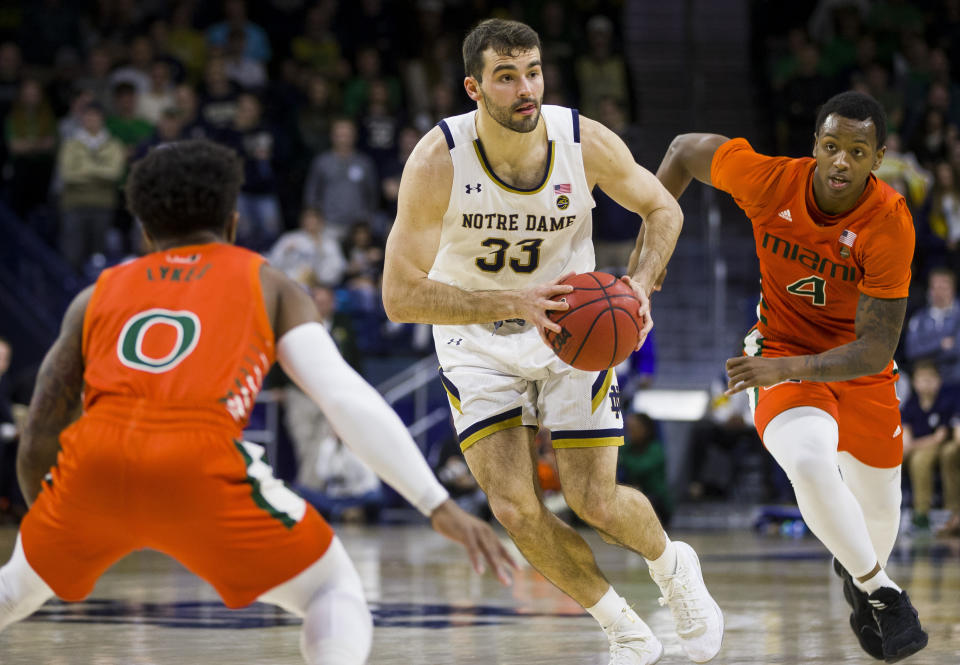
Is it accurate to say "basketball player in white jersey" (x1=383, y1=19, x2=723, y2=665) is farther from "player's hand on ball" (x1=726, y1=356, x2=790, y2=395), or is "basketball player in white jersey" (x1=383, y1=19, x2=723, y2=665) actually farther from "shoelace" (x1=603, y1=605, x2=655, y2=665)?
"player's hand on ball" (x1=726, y1=356, x2=790, y2=395)

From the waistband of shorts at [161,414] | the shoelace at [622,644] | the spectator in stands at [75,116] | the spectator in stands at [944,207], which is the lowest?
the shoelace at [622,644]

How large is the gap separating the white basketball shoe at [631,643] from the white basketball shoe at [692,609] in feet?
0.43

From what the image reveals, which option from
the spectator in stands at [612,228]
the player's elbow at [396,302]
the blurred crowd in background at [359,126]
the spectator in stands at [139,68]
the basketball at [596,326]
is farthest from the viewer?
the spectator in stands at [139,68]

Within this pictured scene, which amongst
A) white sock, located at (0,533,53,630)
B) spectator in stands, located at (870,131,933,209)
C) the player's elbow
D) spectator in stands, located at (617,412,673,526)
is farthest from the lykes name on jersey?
spectator in stands, located at (870,131,933,209)

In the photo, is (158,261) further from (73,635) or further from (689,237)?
(689,237)

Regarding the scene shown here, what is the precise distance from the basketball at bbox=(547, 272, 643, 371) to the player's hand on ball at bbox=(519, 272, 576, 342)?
0.03 metres

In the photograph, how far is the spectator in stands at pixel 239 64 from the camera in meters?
15.1

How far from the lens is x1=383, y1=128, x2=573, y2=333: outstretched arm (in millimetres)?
4770

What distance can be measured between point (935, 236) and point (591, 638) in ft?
29.5

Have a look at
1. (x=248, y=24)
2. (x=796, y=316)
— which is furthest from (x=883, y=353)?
(x=248, y=24)

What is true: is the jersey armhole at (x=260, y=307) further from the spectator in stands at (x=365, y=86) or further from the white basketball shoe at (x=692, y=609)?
the spectator in stands at (x=365, y=86)

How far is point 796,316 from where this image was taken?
5.61 metres

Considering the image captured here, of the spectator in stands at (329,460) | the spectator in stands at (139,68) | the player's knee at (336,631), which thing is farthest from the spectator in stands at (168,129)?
the player's knee at (336,631)

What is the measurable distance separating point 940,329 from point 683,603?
8350mm
